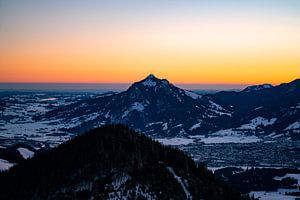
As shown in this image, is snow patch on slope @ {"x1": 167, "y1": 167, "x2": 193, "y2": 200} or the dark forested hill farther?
snow patch on slope @ {"x1": 167, "y1": 167, "x2": 193, "y2": 200}

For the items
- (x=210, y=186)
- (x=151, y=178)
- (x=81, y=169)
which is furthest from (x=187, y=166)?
(x=81, y=169)

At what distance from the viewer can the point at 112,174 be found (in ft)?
392

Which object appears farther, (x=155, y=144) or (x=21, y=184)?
(x=155, y=144)

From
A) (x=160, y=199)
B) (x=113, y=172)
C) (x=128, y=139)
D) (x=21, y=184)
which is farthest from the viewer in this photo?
(x=128, y=139)

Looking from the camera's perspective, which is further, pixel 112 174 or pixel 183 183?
pixel 183 183

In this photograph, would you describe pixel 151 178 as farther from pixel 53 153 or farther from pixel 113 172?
pixel 53 153

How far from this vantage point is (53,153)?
14638 centimetres

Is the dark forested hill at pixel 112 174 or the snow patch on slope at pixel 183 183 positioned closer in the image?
the dark forested hill at pixel 112 174

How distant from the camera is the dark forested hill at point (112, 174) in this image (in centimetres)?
11425

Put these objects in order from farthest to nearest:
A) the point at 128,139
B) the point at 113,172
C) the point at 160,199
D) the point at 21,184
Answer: the point at 128,139, the point at 21,184, the point at 113,172, the point at 160,199

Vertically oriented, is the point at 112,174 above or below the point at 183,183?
above

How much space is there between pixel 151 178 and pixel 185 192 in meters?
8.74

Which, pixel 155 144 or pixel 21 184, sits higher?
pixel 155 144

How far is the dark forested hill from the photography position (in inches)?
4498
